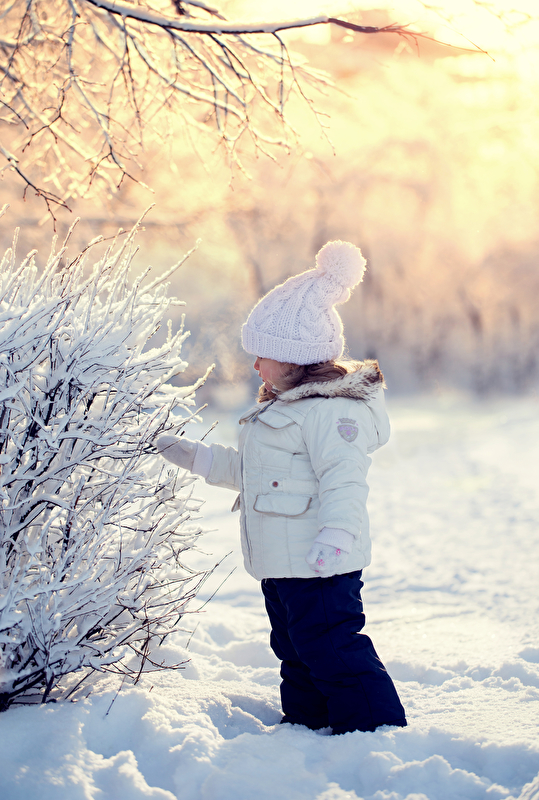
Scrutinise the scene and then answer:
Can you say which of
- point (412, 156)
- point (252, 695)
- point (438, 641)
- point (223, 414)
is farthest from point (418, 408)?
point (252, 695)

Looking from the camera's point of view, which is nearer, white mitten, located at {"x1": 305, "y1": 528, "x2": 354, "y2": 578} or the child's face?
white mitten, located at {"x1": 305, "y1": 528, "x2": 354, "y2": 578}

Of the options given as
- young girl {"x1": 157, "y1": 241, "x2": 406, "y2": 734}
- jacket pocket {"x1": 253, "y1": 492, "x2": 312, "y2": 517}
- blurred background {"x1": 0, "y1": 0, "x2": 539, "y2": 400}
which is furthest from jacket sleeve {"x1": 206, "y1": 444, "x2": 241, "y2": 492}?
blurred background {"x1": 0, "y1": 0, "x2": 539, "y2": 400}

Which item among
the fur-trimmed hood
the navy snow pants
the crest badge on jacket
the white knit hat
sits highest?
the white knit hat

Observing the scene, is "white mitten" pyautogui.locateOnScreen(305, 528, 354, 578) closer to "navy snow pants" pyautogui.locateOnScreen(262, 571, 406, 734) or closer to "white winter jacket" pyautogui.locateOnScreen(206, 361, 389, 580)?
"white winter jacket" pyautogui.locateOnScreen(206, 361, 389, 580)

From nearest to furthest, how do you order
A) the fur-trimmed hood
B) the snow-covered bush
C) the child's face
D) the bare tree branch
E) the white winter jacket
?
the snow-covered bush < the white winter jacket < the fur-trimmed hood < the child's face < the bare tree branch

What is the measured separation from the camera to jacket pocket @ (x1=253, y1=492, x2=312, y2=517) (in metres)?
1.87

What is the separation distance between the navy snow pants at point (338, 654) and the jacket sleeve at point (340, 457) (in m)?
0.25

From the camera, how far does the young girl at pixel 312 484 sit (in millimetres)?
1800

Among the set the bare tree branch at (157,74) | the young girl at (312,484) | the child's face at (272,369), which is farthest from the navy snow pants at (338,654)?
the bare tree branch at (157,74)

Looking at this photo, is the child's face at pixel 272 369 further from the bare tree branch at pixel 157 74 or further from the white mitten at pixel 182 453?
the bare tree branch at pixel 157 74

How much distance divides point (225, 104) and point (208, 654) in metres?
2.86

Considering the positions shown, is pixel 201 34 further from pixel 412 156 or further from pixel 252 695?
pixel 412 156

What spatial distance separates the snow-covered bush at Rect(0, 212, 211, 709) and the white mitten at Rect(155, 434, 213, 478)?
10 centimetres

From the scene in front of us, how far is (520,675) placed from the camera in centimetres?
235
